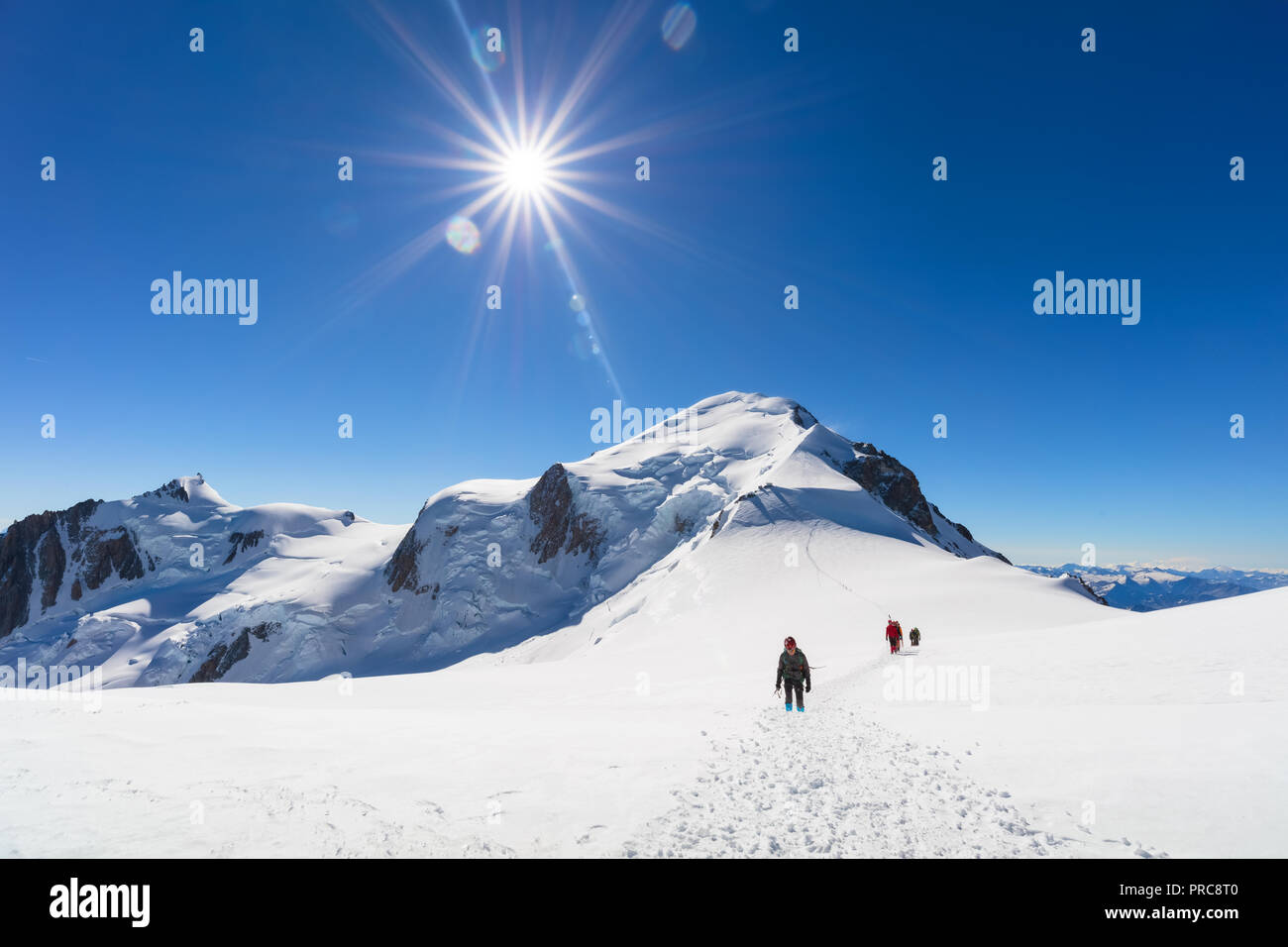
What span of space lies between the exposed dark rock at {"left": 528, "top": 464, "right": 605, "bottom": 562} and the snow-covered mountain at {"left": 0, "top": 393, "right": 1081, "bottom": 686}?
1.10 feet

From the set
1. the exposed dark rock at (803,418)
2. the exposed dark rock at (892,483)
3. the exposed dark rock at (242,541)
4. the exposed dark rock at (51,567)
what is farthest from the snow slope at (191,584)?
the exposed dark rock at (803,418)

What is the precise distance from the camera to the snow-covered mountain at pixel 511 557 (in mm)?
83938

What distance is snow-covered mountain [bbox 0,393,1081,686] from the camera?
8394cm

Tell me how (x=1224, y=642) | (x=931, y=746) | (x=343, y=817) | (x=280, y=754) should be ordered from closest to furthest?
(x=343, y=817) < (x=280, y=754) < (x=931, y=746) < (x=1224, y=642)

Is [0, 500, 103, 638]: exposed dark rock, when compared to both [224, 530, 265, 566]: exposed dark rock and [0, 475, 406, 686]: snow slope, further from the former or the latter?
[224, 530, 265, 566]: exposed dark rock

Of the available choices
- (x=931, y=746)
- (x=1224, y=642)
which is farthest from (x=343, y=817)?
(x=1224, y=642)

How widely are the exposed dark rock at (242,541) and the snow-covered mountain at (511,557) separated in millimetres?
15835

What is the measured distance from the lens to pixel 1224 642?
51.5 feet

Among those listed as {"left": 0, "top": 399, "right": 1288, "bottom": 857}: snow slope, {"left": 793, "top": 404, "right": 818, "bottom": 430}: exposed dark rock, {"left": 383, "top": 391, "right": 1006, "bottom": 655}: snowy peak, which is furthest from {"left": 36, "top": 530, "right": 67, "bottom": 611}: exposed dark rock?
{"left": 793, "top": 404, "right": 818, "bottom": 430}: exposed dark rock

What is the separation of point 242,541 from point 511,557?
121548 mm

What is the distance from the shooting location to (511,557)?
99.1 metres

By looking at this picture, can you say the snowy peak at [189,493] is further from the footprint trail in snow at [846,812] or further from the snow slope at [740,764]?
the footprint trail in snow at [846,812]
